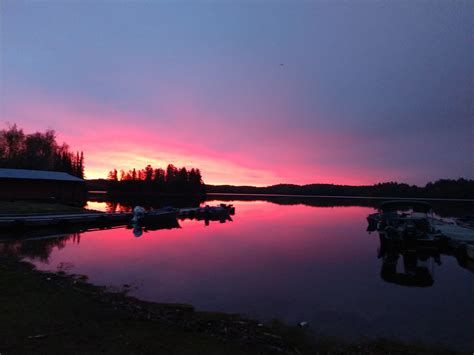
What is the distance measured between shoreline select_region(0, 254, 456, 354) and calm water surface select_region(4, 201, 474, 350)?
1.23 m

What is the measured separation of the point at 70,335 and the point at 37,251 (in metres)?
15.6

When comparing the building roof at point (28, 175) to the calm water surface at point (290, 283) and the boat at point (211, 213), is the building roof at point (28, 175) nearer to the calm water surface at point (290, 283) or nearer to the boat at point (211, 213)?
the boat at point (211, 213)

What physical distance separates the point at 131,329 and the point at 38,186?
47412 millimetres

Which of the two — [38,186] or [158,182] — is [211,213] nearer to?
[38,186]

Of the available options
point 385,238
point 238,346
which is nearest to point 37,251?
point 238,346

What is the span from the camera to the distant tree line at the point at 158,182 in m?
171

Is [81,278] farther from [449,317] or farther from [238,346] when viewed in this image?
[449,317]

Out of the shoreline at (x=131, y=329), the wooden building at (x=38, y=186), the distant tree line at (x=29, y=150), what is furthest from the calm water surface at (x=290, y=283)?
the distant tree line at (x=29, y=150)

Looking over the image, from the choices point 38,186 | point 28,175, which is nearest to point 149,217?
point 38,186

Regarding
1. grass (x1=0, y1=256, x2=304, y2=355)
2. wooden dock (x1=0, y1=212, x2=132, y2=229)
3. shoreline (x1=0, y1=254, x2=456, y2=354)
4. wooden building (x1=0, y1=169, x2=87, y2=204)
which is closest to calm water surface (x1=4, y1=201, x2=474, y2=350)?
shoreline (x1=0, y1=254, x2=456, y2=354)

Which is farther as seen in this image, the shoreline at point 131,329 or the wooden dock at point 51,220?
the wooden dock at point 51,220

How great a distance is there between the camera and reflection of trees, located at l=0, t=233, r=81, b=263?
1852 centimetres

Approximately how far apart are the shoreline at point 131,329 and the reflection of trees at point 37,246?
8146 millimetres

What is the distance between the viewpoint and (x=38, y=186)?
46750 millimetres
